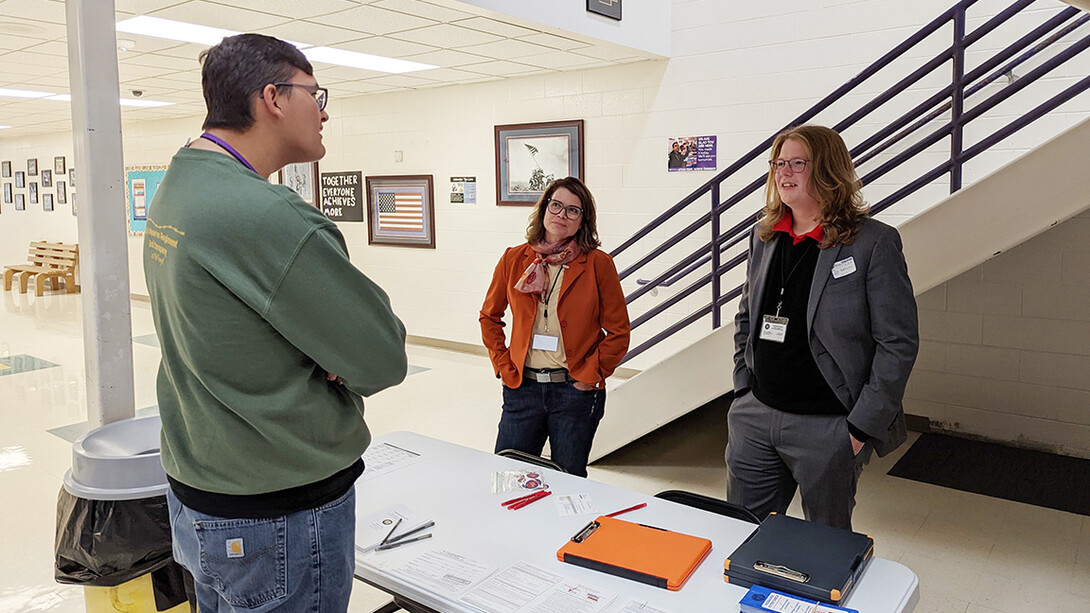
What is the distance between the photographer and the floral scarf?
296 centimetres

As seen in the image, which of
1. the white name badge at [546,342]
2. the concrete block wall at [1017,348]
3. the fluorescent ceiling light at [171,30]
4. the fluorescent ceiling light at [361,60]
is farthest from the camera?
the fluorescent ceiling light at [361,60]

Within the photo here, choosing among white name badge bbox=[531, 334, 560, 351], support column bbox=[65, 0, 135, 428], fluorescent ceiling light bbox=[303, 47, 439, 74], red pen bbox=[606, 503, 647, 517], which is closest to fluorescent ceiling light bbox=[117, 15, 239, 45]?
fluorescent ceiling light bbox=[303, 47, 439, 74]

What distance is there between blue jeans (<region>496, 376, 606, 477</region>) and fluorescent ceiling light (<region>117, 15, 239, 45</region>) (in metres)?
3.66

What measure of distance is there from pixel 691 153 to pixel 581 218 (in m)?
3.19

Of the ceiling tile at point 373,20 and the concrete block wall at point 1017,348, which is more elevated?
the ceiling tile at point 373,20

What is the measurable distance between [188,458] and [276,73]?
73 centimetres

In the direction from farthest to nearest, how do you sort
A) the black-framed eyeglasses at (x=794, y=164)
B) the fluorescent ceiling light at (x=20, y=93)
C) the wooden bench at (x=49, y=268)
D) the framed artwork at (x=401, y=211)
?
the wooden bench at (x=49, y=268) → the fluorescent ceiling light at (x=20, y=93) → the framed artwork at (x=401, y=211) → the black-framed eyeglasses at (x=794, y=164)

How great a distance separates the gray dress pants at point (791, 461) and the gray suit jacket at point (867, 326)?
11 cm

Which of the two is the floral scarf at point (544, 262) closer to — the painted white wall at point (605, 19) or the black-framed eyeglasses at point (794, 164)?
the black-framed eyeglasses at point (794, 164)

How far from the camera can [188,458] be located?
139cm

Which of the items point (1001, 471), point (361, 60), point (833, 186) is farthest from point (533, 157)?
point (833, 186)

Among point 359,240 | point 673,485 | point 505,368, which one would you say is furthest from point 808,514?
point 359,240

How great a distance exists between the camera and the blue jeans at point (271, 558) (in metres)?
1.36

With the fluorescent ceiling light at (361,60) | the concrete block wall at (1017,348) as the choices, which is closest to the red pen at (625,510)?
the concrete block wall at (1017,348)
